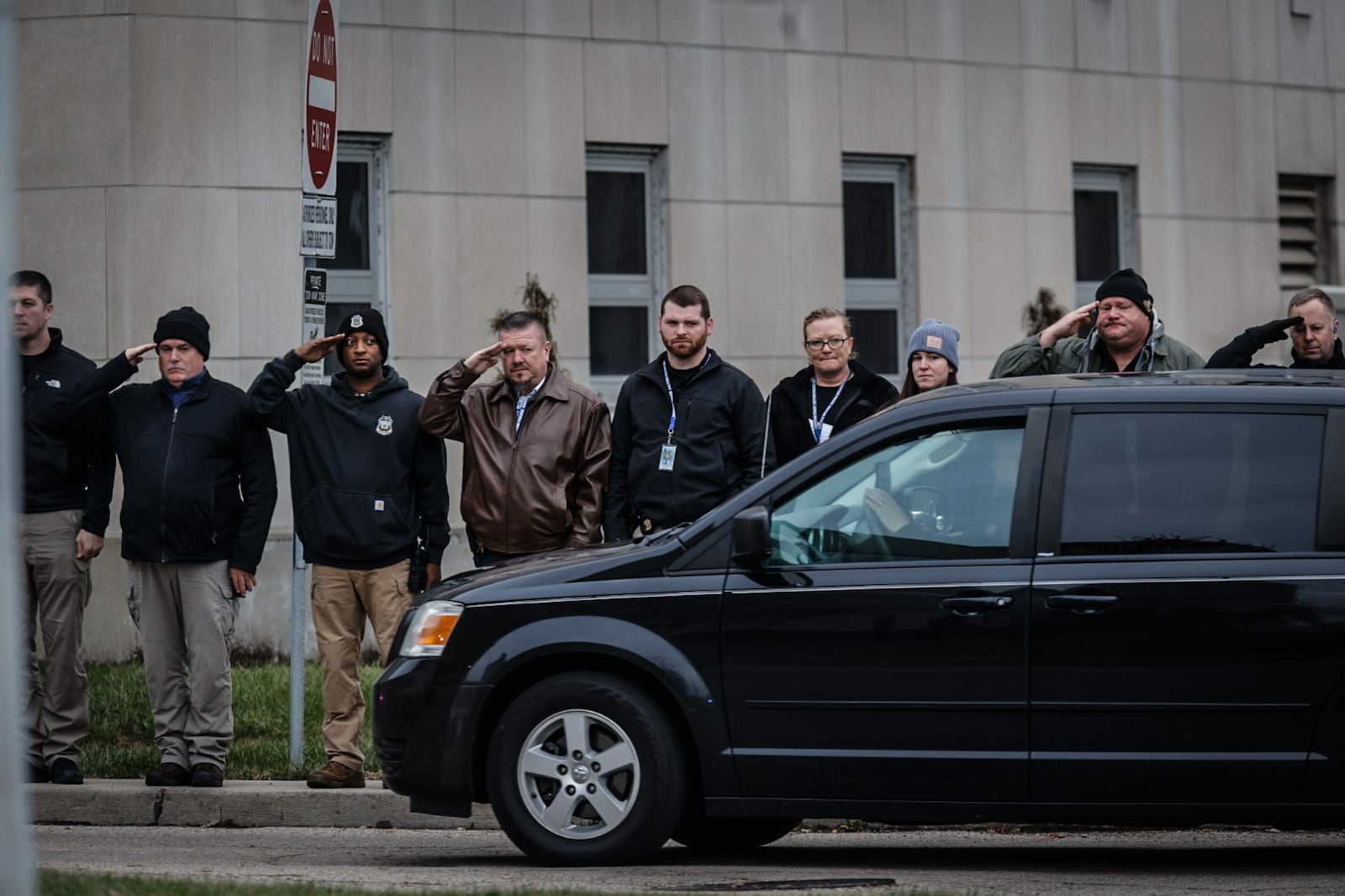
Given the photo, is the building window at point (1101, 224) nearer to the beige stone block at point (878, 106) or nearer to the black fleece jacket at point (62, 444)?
the beige stone block at point (878, 106)

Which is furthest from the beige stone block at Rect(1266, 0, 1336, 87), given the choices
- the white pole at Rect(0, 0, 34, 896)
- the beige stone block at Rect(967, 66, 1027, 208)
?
the white pole at Rect(0, 0, 34, 896)

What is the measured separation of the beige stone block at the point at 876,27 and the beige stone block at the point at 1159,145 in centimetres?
230

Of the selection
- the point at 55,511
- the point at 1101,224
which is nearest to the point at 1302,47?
the point at 1101,224

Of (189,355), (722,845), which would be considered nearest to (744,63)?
(189,355)

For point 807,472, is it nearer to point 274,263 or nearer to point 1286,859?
point 1286,859

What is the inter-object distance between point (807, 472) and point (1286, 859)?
93.7 inches

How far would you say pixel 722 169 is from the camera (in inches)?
626

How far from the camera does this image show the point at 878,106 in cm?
1644

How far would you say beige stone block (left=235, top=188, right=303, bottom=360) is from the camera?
47.8 ft

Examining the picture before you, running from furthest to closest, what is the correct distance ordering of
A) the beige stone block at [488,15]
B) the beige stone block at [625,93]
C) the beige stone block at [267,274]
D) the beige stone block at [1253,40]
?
1. the beige stone block at [1253,40]
2. the beige stone block at [625,93]
3. the beige stone block at [488,15]
4. the beige stone block at [267,274]

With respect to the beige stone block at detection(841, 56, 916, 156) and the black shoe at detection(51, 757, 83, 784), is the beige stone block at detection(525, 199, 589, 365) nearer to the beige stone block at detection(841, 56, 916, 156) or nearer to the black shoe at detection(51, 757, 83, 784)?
the beige stone block at detection(841, 56, 916, 156)

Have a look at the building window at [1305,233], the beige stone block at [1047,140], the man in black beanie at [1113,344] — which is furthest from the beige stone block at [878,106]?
the man in black beanie at [1113,344]

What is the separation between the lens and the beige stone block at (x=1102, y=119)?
1720 cm

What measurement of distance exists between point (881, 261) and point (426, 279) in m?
3.89
